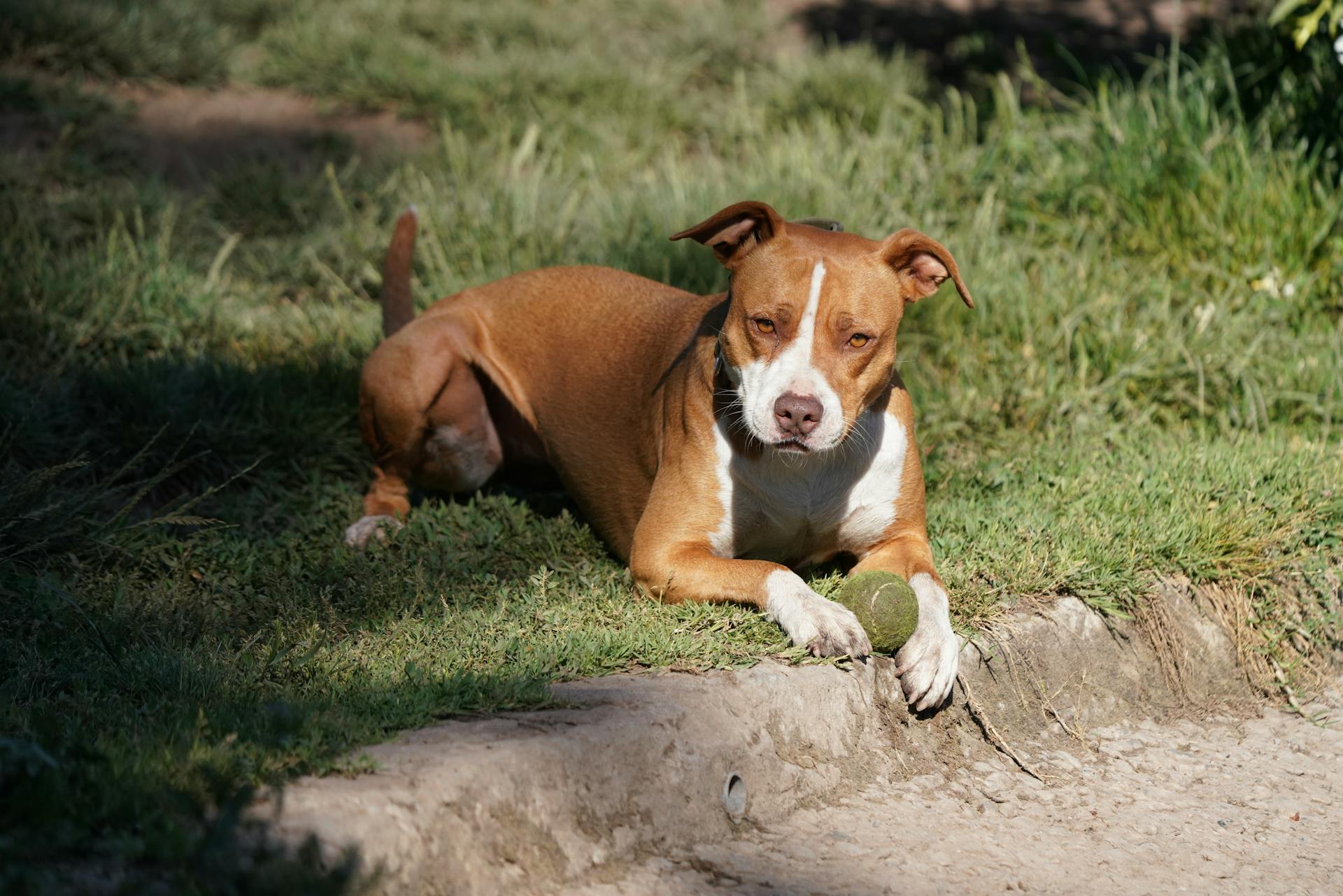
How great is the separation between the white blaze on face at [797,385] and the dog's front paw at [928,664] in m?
0.53

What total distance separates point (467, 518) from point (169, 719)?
1.97 meters

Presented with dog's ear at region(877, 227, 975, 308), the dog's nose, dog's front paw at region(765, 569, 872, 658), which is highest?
dog's ear at region(877, 227, 975, 308)

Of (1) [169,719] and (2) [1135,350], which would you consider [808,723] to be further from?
(2) [1135,350]

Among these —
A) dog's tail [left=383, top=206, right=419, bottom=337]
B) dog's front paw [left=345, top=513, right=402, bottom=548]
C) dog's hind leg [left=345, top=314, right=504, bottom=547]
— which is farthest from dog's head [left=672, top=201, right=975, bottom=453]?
dog's tail [left=383, top=206, right=419, bottom=337]

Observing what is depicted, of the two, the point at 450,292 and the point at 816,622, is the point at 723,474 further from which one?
the point at 450,292

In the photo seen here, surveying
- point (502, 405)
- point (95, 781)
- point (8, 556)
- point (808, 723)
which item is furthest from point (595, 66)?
point (95, 781)

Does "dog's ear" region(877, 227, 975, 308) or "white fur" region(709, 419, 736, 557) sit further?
"white fur" region(709, 419, 736, 557)

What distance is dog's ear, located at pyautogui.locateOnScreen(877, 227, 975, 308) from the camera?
3.56 meters

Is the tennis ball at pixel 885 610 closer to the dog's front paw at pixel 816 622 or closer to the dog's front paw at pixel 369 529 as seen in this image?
the dog's front paw at pixel 816 622

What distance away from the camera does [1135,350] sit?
538cm

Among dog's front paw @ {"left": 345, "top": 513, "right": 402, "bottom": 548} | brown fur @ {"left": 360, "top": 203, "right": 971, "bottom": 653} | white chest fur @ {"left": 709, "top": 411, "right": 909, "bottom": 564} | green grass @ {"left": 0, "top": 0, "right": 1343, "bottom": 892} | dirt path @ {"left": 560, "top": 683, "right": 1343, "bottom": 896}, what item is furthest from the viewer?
dog's front paw @ {"left": 345, "top": 513, "right": 402, "bottom": 548}

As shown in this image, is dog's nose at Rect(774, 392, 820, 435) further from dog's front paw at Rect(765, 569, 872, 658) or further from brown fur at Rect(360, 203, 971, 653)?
dog's front paw at Rect(765, 569, 872, 658)

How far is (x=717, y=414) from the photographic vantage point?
373 cm

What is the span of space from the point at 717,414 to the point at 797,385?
476mm
